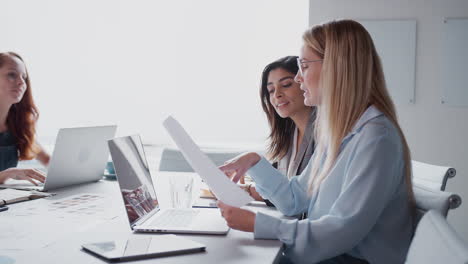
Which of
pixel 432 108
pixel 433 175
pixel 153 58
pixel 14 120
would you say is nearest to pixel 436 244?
pixel 433 175

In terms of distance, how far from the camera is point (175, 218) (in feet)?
4.78

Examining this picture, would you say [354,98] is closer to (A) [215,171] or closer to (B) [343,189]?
(B) [343,189]

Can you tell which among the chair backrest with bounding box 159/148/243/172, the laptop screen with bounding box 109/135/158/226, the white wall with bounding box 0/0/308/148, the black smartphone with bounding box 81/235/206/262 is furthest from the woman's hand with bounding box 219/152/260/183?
the white wall with bounding box 0/0/308/148

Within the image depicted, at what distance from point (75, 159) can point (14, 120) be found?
101 cm

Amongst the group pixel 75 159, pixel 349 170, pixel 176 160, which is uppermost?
pixel 349 170

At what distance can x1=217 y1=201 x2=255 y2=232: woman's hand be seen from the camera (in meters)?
1.28

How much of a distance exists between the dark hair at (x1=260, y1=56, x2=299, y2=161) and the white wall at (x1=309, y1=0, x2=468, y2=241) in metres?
1.57

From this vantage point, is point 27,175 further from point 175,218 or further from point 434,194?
point 434,194

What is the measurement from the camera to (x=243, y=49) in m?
3.75

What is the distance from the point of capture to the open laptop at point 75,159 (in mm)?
1931

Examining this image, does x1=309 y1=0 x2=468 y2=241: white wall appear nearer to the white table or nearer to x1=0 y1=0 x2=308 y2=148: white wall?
x1=0 y1=0 x2=308 y2=148: white wall

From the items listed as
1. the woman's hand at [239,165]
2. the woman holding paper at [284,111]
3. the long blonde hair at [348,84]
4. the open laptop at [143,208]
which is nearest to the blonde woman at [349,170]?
the long blonde hair at [348,84]

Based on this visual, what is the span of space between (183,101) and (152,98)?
10.7 inches

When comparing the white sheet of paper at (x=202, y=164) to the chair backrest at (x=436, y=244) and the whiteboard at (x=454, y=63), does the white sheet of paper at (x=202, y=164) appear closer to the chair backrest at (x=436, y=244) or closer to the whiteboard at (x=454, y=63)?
the chair backrest at (x=436, y=244)
